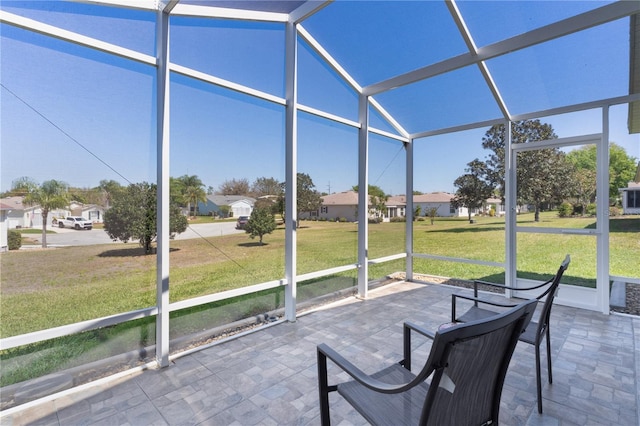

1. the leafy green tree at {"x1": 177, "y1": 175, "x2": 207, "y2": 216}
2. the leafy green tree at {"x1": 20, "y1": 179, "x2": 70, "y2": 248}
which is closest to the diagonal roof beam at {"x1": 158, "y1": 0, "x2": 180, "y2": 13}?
the leafy green tree at {"x1": 177, "y1": 175, "x2": 207, "y2": 216}

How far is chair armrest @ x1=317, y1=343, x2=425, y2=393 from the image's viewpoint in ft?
3.64

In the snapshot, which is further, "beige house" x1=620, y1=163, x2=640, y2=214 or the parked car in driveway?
"beige house" x1=620, y1=163, x2=640, y2=214

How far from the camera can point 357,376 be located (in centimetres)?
130

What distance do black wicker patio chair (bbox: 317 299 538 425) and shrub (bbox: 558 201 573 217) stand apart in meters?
4.07

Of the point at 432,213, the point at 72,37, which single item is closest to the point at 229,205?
the point at 72,37

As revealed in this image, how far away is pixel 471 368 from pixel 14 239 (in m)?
2.96

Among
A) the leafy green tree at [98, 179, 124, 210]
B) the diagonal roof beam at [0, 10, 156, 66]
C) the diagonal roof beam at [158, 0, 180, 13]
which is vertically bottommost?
A: the leafy green tree at [98, 179, 124, 210]

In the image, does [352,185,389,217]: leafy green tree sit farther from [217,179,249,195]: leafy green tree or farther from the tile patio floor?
[217,179,249,195]: leafy green tree

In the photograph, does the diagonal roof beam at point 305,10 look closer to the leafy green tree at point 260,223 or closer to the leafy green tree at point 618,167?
the leafy green tree at point 260,223

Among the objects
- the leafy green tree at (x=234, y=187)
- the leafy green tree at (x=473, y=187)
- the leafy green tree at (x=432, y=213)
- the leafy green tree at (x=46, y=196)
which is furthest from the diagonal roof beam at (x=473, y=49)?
the leafy green tree at (x=46, y=196)

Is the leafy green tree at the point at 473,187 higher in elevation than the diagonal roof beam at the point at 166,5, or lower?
lower

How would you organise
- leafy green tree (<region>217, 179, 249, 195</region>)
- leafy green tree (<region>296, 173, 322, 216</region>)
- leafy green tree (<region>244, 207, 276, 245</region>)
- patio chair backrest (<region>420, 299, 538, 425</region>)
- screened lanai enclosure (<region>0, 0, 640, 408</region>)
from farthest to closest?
leafy green tree (<region>296, 173, 322, 216</region>) → leafy green tree (<region>244, 207, 276, 245</region>) → leafy green tree (<region>217, 179, 249, 195</region>) → screened lanai enclosure (<region>0, 0, 640, 408</region>) → patio chair backrest (<region>420, 299, 538, 425</region>)

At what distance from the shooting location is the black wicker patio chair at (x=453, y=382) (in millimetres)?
981

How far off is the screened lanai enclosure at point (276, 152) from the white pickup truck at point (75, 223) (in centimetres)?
4
